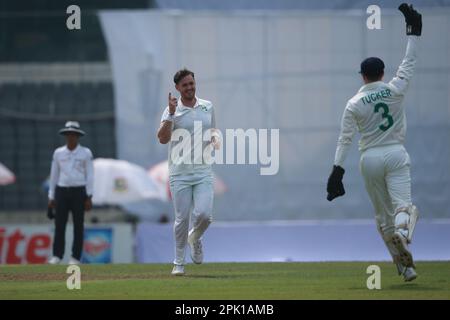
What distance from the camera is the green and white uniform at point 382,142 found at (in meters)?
11.9

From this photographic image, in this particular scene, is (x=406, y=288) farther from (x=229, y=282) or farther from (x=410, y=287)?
(x=229, y=282)

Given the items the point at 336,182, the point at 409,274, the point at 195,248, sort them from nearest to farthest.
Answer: the point at 409,274 → the point at 336,182 → the point at 195,248

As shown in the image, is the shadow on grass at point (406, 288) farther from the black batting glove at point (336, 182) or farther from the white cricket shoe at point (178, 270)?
the white cricket shoe at point (178, 270)

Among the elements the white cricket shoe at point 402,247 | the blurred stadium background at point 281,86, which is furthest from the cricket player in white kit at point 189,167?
the blurred stadium background at point 281,86

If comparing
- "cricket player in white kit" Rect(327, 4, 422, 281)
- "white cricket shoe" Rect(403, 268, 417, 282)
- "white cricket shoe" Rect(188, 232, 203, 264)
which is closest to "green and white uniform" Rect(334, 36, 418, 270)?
"cricket player in white kit" Rect(327, 4, 422, 281)

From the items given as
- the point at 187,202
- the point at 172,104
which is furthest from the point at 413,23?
the point at 187,202

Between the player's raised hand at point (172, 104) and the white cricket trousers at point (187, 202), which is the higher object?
the player's raised hand at point (172, 104)

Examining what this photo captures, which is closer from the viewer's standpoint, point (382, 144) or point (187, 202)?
point (382, 144)

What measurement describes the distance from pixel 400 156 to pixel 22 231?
12.4m

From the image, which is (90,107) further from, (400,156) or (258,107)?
(400,156)

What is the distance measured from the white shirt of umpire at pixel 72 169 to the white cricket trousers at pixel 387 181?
6.77 m

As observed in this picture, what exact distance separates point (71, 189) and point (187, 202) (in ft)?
16.0

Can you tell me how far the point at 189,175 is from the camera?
44.0 ft
